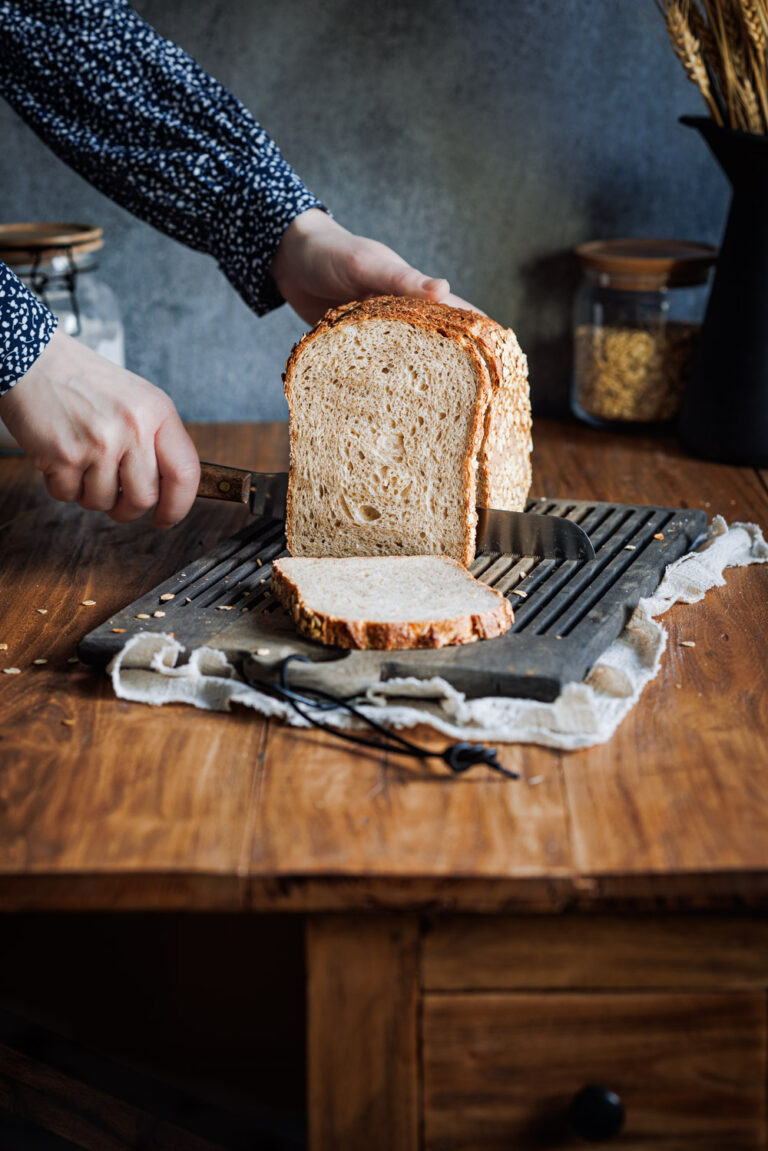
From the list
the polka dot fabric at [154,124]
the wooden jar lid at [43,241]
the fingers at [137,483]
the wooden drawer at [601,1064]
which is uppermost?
the polka dot fabric at [154,124]

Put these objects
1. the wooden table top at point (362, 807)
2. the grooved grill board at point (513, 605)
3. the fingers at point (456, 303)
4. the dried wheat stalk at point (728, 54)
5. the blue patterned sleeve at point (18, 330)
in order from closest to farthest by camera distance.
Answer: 1. the wooden table top at point (362, 807)
2. the grooved grill board at point (513, 605)
3. the blue patterned sleeve at point (18, 330)
4. the fingers at point (456, 303)
5. the dried wheat stalk at point (728, 54)

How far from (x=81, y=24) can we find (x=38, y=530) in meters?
0.84

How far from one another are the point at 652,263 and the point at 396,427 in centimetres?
90

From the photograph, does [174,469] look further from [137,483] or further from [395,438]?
[395,438]

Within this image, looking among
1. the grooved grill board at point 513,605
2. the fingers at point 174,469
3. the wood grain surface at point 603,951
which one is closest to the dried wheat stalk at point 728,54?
the grooved grill board at point 513,605

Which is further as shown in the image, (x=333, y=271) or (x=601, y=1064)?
(x=333, y=271)

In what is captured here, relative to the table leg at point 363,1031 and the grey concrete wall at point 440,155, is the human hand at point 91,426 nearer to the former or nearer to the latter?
the table leg at point 363,1031

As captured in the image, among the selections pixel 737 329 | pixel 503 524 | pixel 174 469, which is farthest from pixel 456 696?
pixel 737 329

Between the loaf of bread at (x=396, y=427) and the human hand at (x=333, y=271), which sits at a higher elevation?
the human hand at (x=333, y=271)

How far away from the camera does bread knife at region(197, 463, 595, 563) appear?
144cm

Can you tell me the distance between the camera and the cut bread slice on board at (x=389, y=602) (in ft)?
3.85

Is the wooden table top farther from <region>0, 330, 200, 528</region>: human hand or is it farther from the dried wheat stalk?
the dried wheat stalk

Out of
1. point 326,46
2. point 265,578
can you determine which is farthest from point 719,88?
point 265,578

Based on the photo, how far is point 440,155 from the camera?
2.28 metres
